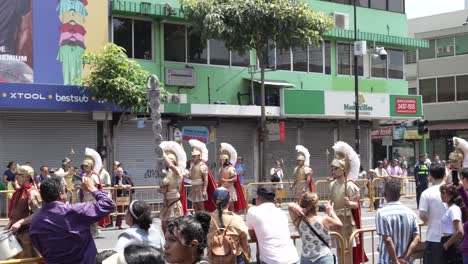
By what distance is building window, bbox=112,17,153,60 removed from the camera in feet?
75.4

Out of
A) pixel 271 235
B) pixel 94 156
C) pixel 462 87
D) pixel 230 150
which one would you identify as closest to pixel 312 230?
pixel 271 235

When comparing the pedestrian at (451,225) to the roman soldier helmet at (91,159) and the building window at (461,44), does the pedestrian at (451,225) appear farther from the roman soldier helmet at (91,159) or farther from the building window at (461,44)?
the building window at (461,44)

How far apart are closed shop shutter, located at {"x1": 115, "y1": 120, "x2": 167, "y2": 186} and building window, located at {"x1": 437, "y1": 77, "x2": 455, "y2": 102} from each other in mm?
26829

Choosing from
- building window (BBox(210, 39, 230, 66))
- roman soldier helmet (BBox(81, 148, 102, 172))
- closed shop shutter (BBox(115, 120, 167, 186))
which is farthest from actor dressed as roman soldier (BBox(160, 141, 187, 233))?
building window (BBox(210, 39, 230, 66))

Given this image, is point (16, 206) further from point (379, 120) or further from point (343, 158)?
point (379, 120)

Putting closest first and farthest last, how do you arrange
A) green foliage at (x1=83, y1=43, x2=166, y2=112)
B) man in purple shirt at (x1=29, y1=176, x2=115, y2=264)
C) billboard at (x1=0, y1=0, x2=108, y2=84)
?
man in purple shirt at (x1=29, y1=176, x2=115, y2=264) → green foliage at (x1=83, y1=43, x2=166, y2=112) → billboard at (x1=0, y1=0, x2=108, y2=84)

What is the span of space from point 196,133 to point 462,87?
25720mm

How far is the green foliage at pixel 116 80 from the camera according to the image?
780 inches

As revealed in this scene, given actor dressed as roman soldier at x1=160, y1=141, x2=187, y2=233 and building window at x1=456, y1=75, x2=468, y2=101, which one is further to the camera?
building window at x1=456, y1=75, x2=468, y2=101

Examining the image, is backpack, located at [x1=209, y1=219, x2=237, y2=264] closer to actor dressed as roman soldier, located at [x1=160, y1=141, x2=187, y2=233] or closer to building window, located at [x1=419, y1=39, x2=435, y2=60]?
actor dressed as roman soldier, located at [x1=160, y1=141, x2=187, y2=233]

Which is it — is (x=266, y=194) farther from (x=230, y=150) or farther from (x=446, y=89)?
(x=446, y=89)

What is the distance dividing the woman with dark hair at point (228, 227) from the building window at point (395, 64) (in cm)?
2577

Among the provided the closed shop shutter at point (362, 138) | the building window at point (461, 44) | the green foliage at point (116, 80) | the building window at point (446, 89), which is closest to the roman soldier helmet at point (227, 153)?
the green foliage at point (116, 80)

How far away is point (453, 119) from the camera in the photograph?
4438 centimetres
